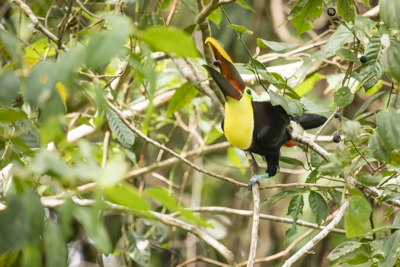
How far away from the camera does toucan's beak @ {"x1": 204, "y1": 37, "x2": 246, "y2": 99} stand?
4.07 ft

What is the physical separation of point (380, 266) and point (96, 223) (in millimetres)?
750

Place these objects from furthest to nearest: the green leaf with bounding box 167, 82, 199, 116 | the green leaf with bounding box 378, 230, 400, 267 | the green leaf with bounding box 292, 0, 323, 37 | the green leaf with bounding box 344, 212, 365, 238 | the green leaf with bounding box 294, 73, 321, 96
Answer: the green leaf with bounding box 294, 73, 321, 96 → the green leaf with bounding box 167, 82, 199, 116 → the green leaf with bounding box 292, 0, 323, 37 → the green leaf with bounding box 378, 230, 400, 267 → the green leaf with bounding box 344, 212, 365, 238

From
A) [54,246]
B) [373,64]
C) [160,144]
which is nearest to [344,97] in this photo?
[373,64]

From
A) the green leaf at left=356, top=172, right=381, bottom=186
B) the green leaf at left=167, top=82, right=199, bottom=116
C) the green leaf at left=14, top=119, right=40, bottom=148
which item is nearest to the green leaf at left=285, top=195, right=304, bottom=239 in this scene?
the green leaf at left=356, top=172, right=381, bottom=186

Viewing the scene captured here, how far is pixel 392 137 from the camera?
0.70 meters

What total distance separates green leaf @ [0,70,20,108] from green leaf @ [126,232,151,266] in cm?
136

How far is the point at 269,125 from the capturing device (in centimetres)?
147

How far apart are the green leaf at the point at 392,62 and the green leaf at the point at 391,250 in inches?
17.0

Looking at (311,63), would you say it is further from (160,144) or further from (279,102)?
(160,144)

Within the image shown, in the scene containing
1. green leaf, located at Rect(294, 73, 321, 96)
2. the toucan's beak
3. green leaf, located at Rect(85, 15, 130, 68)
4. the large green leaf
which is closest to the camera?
green leaf, located at Rect(85, 15, 130, 68)

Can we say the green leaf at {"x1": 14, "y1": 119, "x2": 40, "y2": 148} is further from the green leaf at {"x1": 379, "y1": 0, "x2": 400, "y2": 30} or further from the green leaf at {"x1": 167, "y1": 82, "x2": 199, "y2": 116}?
the green leaf at {"x1": 379, "y1": 0, "x2": 400, "y2": 30}

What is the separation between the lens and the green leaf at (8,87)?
17.9 inches

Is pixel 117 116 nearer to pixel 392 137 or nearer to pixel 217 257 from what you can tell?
pixel 392 137

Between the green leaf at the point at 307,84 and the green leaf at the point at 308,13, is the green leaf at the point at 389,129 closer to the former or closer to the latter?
the green leaf at the point at 308,13
